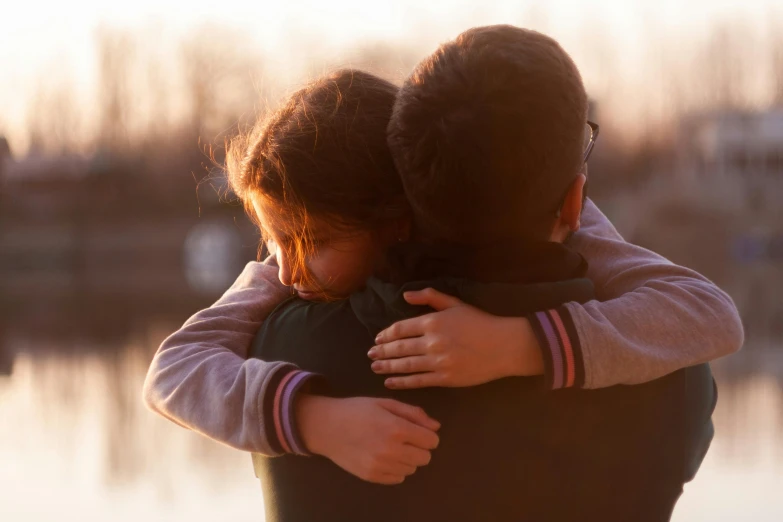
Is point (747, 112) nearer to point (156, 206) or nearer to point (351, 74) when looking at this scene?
point (156, 206)

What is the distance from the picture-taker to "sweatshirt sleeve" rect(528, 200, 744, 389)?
0.85m

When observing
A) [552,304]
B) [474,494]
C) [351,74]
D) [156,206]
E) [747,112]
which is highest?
[351,74]

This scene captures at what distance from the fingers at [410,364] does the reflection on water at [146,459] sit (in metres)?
2.13

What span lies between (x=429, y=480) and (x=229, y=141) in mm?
478

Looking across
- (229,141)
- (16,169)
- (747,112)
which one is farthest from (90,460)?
(747,112)

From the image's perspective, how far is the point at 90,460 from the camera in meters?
3.59

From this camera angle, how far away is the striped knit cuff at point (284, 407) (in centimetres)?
88

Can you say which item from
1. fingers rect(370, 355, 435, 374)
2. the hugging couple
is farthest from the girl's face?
fingers rect(370, 355, 435, 374)

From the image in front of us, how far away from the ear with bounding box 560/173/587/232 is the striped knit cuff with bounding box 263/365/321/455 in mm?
250

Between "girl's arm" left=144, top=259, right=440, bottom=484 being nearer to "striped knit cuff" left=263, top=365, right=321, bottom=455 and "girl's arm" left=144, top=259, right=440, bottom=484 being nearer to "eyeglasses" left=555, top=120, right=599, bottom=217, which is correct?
"striped knit cuff" left=263, top=365, right=321, bottom=455

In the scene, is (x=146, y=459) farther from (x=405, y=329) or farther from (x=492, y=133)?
(x=492, y=133)

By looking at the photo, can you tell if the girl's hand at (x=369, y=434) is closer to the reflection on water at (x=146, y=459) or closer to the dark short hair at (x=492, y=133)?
the dark short hair at (x=492, y=133)

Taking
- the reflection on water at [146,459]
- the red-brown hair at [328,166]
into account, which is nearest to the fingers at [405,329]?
the red-brown hair at [328,166]

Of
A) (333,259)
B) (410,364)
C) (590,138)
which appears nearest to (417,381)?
(410,364)
